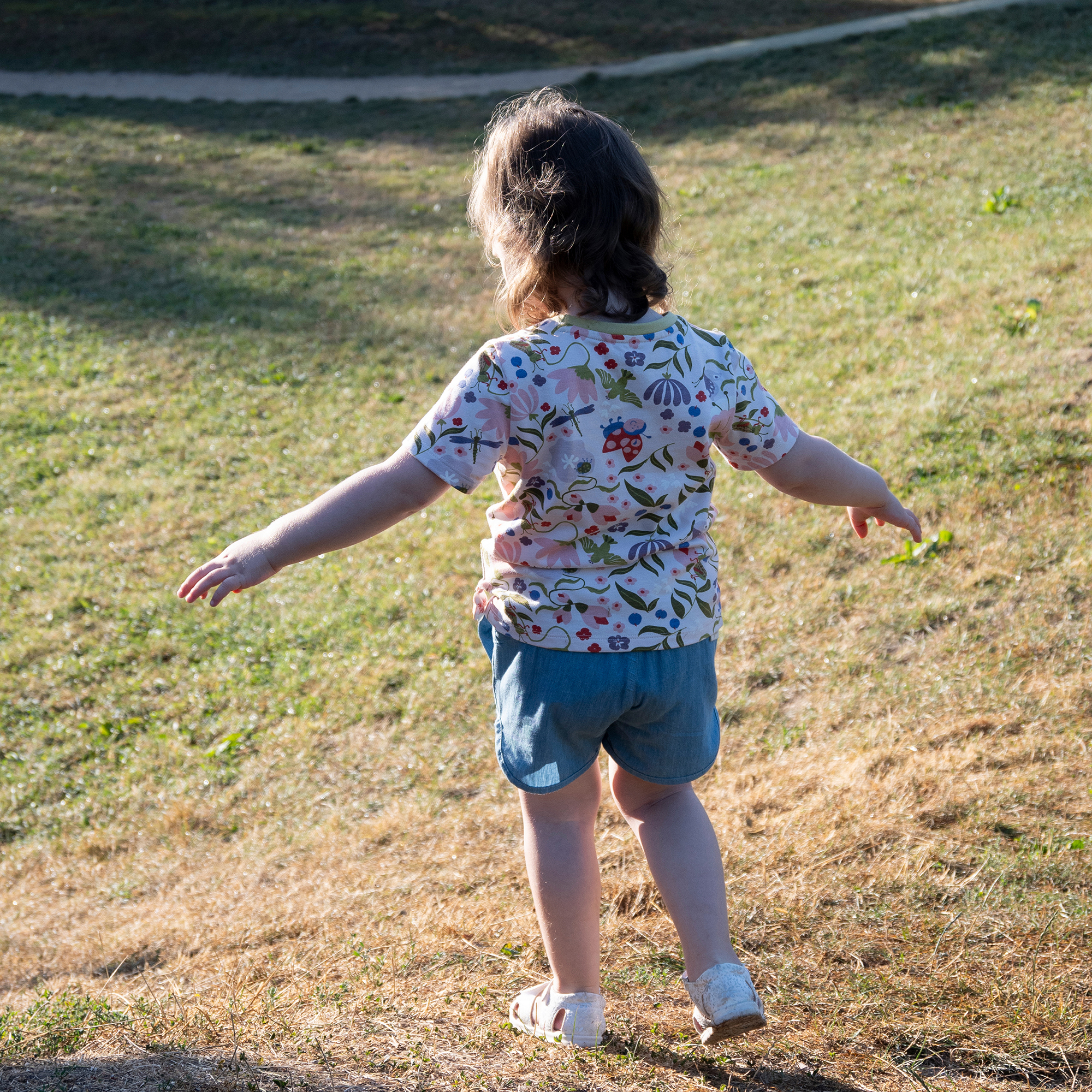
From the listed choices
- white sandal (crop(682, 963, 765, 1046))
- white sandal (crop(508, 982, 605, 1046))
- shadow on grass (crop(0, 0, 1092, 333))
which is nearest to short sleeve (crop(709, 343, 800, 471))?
white sandal (crop(682, 963, 765, 1046))

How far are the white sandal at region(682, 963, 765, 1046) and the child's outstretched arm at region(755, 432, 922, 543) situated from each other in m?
0.92

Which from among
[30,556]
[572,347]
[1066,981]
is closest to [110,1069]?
[572,347]

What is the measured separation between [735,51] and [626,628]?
14.3 meters

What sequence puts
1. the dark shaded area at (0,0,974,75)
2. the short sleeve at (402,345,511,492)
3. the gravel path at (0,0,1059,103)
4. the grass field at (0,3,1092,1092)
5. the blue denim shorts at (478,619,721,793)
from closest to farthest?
1. the short sleeve at (402,345,511,492)
2. the blue denim shorts at (478,619,721,793)
3. the grass field at (0,3,1092,1092)
4. the gravel path at (0,0,1059,103)
5. the dark shaded area at (0,0,974,75)

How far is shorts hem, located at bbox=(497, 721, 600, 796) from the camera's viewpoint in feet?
6.47

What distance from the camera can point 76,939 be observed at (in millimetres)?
3217

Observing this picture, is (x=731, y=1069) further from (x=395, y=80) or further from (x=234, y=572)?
(x=395, y=80)

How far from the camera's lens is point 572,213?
6.16 feet

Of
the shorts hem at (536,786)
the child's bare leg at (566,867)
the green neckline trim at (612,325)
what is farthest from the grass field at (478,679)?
the green neckline trim at (612,325)

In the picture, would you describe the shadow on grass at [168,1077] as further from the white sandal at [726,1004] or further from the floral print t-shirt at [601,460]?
the floral print t-shirt at [601,460]

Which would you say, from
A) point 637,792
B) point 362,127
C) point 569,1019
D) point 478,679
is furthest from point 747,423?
point 362,127

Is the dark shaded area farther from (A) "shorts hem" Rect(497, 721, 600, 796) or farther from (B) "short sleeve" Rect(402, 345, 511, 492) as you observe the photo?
(A) "shorts hem" Rect(497, 721, 600, 796)

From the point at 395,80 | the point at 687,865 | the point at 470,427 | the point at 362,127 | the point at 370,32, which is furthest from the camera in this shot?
the point at 370,32

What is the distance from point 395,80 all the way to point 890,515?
1555 cm
